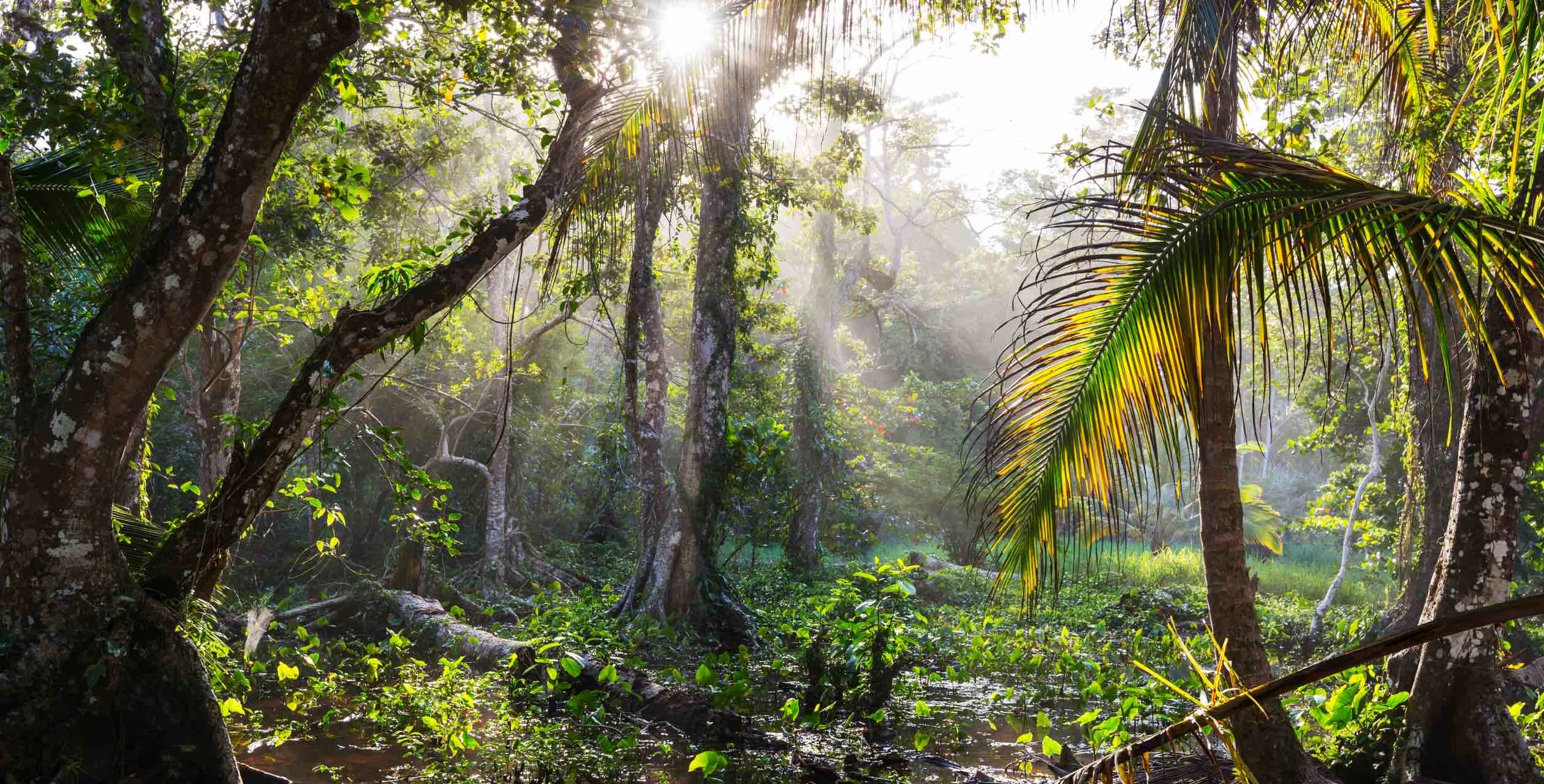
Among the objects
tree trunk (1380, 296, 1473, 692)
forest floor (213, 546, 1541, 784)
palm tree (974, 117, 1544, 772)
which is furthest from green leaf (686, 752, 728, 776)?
tree trunk (1380, 296, 1473, 692)

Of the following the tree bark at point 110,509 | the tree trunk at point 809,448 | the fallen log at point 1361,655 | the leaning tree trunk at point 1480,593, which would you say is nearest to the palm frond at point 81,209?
the tree bark at point 110,509

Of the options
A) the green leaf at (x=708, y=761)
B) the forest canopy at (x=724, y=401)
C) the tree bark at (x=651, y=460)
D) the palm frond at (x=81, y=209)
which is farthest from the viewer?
the tree bark at (x=651, y=460)

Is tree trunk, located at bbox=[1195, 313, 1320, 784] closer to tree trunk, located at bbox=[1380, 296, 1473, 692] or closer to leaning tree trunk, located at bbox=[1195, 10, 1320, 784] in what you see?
leaning tree trunk, located at bbox=[1195, 10, 1320, 784]

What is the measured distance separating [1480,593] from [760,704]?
499 centimetres

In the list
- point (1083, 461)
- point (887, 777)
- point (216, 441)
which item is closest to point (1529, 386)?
point (1083, 461)

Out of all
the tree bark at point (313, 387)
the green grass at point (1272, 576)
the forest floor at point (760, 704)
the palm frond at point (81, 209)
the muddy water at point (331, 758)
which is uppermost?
the palm frond at point (81, 209)

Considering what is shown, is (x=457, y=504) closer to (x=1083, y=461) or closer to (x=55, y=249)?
(x=55, y=249)

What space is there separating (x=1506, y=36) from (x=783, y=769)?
4992 mm

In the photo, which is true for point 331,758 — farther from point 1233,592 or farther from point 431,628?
point 1233,592

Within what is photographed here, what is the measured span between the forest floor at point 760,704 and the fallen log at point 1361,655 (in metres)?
2.30

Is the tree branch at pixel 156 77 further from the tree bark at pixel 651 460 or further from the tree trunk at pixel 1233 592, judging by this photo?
the tree trunk at pixel 1233 592

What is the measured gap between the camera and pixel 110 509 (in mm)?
3982

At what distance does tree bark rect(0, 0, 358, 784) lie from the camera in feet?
12.0

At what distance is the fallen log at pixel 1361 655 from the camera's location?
1.46m
